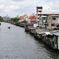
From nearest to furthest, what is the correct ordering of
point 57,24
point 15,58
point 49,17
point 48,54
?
point 15,58 < point 48,54 < point 57,24 < point 49,17

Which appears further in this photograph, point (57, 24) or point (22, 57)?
point (57, 24)

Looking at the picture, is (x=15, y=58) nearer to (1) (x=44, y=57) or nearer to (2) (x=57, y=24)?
(1) (x=44, y=57)

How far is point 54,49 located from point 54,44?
59 cm

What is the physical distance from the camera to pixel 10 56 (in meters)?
34.7

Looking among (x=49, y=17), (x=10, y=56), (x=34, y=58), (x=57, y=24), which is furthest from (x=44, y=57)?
(x=49, y=17)

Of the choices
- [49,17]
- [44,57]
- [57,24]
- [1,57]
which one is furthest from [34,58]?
[49,17]

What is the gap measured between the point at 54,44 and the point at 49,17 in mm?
44913

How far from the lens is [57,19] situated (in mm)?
79625

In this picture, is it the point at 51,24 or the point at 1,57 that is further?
the point at 51,24

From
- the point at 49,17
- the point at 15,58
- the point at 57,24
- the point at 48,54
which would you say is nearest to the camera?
the point at 15,58

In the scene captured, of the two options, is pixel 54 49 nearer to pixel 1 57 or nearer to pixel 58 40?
pixel 58 40

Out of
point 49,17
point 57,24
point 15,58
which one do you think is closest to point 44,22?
point 49,17

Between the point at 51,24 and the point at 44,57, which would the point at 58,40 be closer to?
the point at 44,57

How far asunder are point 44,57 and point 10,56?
370 centimetres
